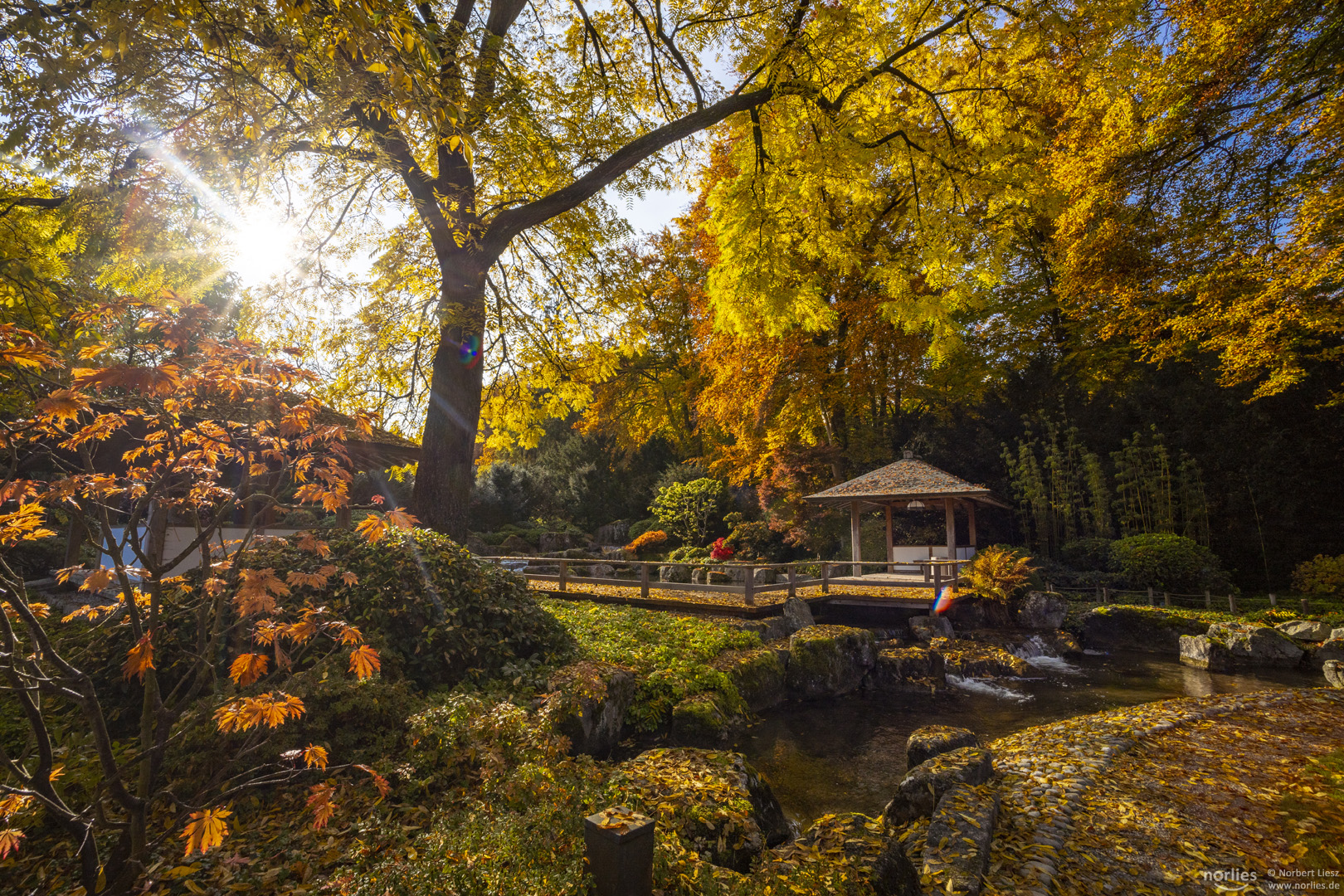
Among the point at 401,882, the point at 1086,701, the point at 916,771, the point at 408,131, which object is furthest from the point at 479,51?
the point at 1086,701

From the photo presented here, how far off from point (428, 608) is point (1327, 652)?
44.0ft

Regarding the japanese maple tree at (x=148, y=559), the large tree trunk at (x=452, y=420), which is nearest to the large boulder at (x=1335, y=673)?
the japanese maple tree at (x=148, y=559)

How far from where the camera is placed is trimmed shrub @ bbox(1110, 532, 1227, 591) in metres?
14.0

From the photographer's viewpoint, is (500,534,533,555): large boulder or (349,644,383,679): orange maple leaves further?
(500,534,533,555): large boulder

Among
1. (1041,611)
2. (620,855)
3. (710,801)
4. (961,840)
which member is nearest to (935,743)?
(961,840)

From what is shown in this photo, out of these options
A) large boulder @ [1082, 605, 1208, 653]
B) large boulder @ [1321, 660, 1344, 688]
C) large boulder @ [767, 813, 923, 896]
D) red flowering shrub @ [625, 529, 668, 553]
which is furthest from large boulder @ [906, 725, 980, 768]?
red flowering shrub @ [625, 529, 668, 553]

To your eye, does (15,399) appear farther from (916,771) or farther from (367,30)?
(916,771)

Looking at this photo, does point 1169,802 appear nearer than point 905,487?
Yes

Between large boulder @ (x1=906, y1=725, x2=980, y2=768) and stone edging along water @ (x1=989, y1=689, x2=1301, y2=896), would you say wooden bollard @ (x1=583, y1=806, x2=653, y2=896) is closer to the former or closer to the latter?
stone edging along water @ (x1=989, y1=689, x2=1301, y2=896)

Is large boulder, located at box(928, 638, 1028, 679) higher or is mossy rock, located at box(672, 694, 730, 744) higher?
mossy rock, located at box(672, 694, 730, 744)

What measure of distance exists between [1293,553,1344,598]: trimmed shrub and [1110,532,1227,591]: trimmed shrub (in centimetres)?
139

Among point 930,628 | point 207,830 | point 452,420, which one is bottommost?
point 930,628

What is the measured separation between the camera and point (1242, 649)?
32.7 ft

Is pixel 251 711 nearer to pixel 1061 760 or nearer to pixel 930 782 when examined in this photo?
pixel 930 782
